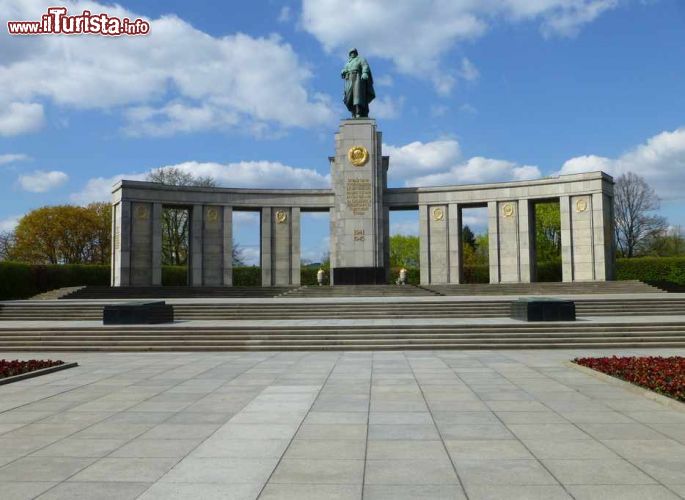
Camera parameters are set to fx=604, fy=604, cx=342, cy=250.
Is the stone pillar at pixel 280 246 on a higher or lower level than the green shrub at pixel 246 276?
higher

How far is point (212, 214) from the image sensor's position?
48.2m

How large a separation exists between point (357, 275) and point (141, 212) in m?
17.1

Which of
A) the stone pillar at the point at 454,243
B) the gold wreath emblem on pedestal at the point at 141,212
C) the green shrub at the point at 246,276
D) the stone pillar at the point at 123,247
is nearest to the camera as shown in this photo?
the stone pillar at the point at 123,247

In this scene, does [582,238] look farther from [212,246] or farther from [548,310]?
[212,246]

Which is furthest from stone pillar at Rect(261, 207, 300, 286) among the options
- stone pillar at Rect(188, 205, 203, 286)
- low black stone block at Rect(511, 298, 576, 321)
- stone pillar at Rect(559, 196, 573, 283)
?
low black stone block at Rect(511, 298, 576, 321)

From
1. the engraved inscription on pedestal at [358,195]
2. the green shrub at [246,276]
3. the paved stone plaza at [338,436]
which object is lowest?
the paved stone plaza at [338,436]

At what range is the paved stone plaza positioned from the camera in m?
6.16

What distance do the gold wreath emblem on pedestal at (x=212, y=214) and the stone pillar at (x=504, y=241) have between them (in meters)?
21.8

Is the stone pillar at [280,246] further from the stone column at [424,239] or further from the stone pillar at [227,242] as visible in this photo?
the stone column at [424,239]

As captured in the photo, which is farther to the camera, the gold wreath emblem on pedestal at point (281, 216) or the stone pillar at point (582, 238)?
the gold wreath emblem on pedestal at point (281, 216)

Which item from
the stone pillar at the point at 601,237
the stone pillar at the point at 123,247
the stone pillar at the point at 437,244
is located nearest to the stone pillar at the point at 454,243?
the stone pillar at the point at 437,244

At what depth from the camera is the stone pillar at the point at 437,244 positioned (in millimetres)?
48938

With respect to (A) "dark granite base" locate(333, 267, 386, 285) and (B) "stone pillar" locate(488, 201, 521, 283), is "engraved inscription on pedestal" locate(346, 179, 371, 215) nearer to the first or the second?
(A) "dark granite base" locate(333, 267, 386, 285)

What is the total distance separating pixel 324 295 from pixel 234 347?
66.1 feet
